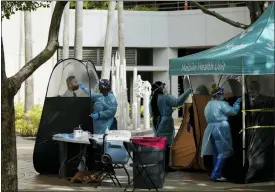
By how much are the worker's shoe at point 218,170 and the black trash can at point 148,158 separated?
1.52 metres

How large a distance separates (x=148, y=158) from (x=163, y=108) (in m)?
2.74

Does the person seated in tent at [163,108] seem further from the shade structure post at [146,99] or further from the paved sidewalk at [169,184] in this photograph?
Result: the shade structure post at [146,99]

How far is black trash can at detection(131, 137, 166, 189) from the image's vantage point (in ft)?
35.8

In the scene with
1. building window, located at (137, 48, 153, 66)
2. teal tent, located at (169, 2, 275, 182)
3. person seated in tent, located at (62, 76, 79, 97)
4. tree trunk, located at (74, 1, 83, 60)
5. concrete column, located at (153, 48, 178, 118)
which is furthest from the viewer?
building window, located at (137, 48, 153, 66)

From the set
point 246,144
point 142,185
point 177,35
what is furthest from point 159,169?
point 177,35

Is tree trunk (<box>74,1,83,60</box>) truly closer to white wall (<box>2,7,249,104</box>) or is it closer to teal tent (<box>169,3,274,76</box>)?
white wall (<box>2,7,249,104</box>)

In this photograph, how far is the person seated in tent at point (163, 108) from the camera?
1348 centimetres

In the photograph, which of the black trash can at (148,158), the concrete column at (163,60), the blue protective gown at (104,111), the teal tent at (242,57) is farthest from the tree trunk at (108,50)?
the black trash can at (148,158)

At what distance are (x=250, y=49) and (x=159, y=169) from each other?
→ 2637 millimetres

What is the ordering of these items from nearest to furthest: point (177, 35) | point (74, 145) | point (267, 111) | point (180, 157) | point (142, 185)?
point (142, 185)
point (267, 111)
point (74, 145)
point (180, 157)
point (177, 35)

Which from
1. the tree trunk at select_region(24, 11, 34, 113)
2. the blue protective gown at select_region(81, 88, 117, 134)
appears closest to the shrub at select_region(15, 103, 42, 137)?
the tree trunk at select_region(24, 11, 34, 113)

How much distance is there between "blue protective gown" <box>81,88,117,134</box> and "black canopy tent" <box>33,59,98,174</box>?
424 millimetres

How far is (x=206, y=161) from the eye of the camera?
13141 mm

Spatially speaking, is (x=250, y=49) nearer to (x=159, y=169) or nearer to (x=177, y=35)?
(x=159, y=169)
